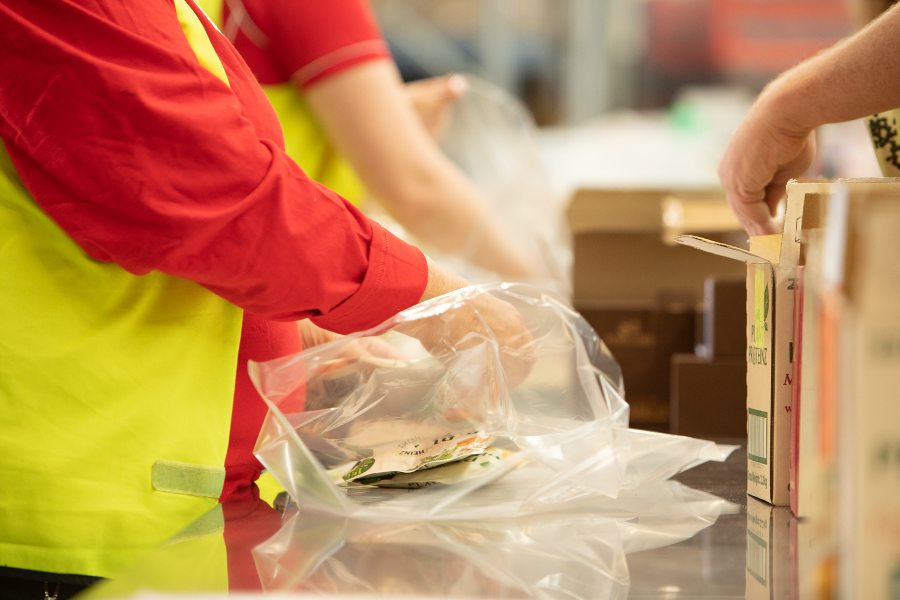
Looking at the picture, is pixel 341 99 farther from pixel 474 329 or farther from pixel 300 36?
Answer: pixel 474 329

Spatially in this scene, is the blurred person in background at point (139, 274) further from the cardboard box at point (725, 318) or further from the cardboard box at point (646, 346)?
the cardboard box at point (646, 346)

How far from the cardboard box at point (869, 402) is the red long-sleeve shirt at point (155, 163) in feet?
1.48

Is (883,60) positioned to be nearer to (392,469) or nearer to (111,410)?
(392,469)

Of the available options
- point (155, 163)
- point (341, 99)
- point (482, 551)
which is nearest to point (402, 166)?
point (341, 99)

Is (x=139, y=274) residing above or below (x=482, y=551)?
above

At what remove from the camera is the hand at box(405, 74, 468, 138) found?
1.97 metres

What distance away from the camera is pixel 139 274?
2.48 feet

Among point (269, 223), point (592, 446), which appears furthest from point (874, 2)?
point (269, 223)

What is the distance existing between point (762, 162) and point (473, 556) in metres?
0.55

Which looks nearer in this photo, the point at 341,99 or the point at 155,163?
the point at 155,163

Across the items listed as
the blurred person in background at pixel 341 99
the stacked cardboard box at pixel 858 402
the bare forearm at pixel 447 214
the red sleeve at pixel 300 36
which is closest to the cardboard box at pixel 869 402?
the stacked cardboard box at pixel 858 402

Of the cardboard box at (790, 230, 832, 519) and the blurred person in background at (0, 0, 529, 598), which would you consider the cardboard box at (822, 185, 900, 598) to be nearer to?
the cardboard box at (790, 230, 832, 519)

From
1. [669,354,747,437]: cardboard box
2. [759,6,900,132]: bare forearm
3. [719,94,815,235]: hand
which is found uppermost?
[759,6,900,132]: bare forearm

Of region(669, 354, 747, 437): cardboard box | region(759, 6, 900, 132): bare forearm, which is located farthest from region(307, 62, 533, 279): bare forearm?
region(759, 6, 900, 132): bare forearm
